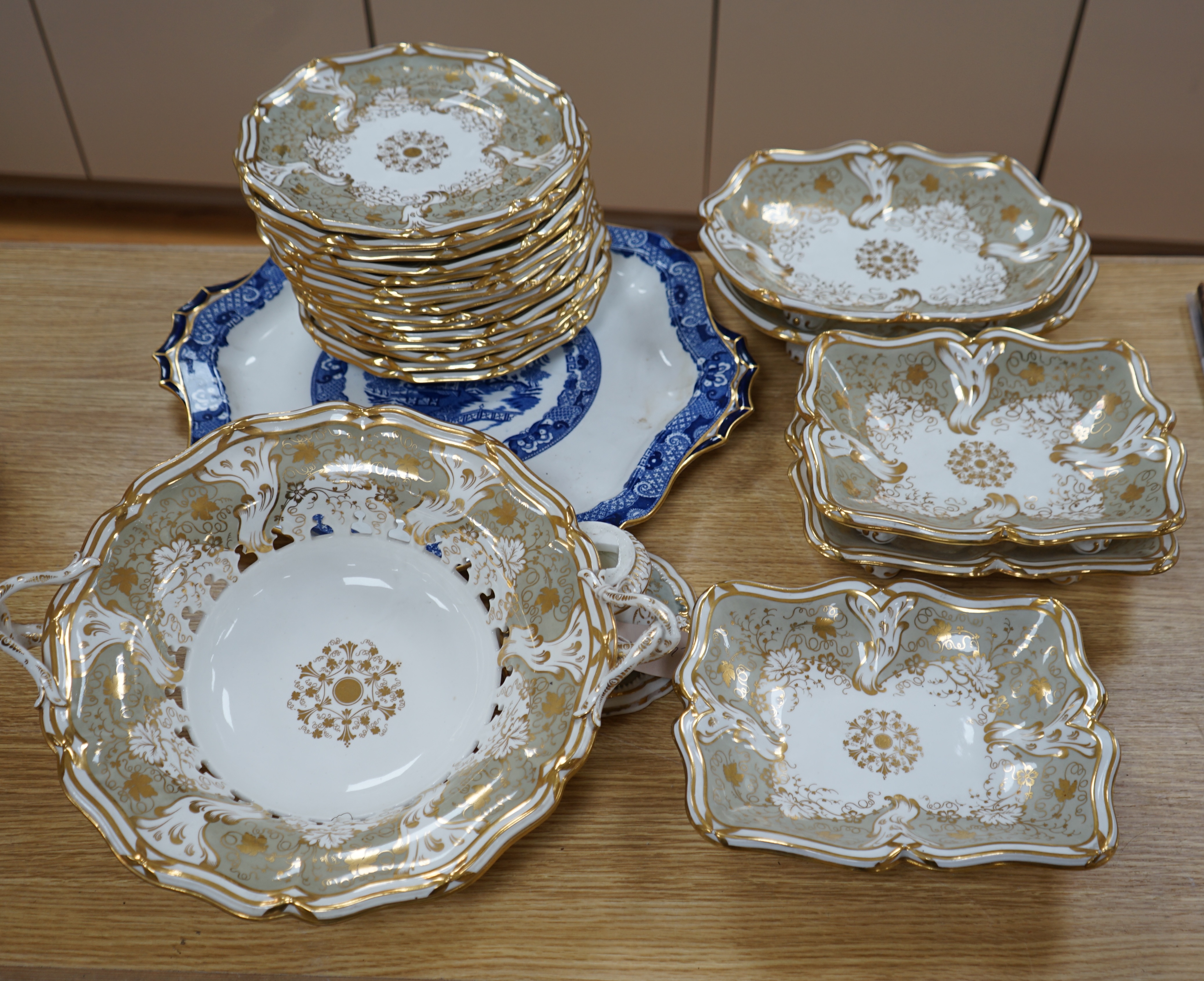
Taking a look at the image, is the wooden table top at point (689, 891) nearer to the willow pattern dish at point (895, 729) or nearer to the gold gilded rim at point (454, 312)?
the willow pattern dish at point (895, 729)

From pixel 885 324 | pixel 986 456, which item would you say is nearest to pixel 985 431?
pixel 986 456

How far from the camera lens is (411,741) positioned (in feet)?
2.35

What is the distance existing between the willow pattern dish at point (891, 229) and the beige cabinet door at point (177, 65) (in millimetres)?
1238

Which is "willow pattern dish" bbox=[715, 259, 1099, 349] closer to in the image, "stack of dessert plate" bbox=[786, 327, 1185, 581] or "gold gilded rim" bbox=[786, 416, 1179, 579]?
"stack of dessert plate" bbox=[786, 327, 1185, 581]

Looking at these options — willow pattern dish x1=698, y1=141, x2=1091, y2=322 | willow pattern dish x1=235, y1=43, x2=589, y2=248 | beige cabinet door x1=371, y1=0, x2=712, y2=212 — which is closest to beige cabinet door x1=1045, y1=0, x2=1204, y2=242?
beige cabinet door x1=371, y1=0, x2=712, y2=212

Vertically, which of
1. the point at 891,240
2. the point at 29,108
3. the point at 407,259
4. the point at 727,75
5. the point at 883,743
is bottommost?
the point at 29,108

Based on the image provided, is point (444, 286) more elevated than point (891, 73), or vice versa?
point (444, 286)

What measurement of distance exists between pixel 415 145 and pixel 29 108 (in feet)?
5.57

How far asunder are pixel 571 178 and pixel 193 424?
0.42 metres

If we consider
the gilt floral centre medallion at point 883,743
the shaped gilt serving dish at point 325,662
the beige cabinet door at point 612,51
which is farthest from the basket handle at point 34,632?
the beige cabinet door at point 612,51

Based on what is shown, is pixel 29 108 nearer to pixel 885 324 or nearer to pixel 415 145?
pixel 415 145

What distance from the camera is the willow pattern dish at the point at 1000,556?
2.51 ft

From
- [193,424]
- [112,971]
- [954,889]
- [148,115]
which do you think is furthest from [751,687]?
[148,115]

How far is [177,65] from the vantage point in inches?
79.9
